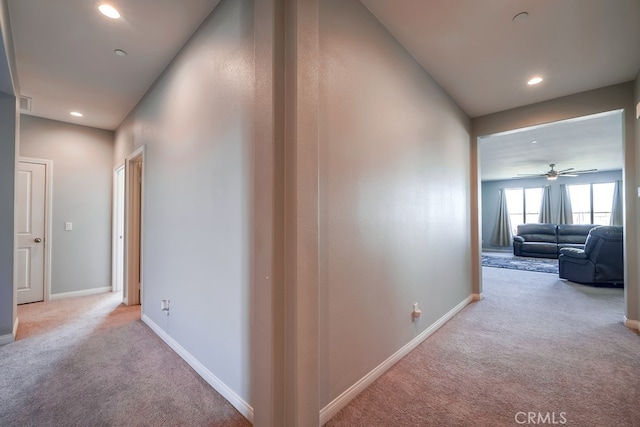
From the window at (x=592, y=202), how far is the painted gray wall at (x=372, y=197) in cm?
897

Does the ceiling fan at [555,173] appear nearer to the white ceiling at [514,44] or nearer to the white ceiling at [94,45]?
the white ceiling at [514,44]

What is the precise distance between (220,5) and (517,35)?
2408mm

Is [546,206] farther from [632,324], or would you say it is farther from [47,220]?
[47,220]

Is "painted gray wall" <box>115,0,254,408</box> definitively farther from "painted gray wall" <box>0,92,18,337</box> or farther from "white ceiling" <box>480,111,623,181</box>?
"white ceiling" <box>480,111,623,181</box>

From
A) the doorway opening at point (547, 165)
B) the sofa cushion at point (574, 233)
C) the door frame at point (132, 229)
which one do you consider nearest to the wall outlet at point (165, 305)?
the door frame at point (132, 229)

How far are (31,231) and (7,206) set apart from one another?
5.27 feet

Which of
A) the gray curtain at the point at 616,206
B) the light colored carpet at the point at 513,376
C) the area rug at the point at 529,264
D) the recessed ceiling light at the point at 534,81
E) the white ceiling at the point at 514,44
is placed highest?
the white ceiling at the point at 514,44

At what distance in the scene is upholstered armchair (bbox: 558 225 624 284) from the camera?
15.0 ft

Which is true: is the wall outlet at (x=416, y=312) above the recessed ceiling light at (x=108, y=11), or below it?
below

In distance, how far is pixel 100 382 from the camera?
1.94m

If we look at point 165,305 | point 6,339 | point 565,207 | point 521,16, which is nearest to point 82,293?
point 6,339

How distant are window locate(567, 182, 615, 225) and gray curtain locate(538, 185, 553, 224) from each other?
55 cm

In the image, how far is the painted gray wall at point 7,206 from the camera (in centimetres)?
256

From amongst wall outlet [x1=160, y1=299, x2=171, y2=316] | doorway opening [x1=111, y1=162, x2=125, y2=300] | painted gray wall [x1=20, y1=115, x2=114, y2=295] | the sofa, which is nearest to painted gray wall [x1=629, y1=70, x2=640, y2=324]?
wall outlet [x1=160, y1=299, x2=171, y2=316]
